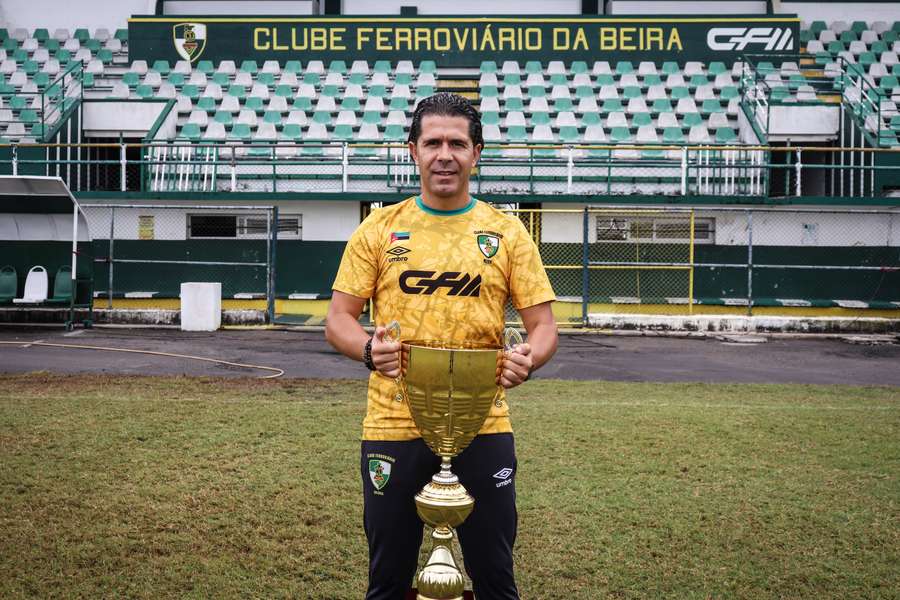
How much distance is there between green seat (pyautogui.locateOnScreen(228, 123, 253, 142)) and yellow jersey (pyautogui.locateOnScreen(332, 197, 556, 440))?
19.8 metres

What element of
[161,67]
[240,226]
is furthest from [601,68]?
[161,67]

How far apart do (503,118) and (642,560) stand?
1922cm

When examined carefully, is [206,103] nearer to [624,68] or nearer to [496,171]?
[496,171]

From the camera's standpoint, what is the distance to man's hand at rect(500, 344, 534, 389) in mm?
2410

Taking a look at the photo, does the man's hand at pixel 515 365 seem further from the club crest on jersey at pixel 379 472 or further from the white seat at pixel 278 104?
the white seat at pixel 278 104

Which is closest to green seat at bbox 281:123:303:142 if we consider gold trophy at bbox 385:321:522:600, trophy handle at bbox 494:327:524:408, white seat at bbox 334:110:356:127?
white seat at bbox 334:110:356:127

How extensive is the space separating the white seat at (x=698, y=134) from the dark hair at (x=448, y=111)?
19891 millimetres

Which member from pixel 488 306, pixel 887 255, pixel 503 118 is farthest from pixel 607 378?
pixel 503 118

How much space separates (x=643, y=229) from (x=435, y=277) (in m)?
16.1

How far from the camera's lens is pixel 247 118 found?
890 inches

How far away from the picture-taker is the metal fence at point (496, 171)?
19592 millimetres

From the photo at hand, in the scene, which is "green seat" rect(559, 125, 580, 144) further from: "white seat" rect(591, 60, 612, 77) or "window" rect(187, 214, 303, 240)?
"window" rect(187, 214, 303, 240)

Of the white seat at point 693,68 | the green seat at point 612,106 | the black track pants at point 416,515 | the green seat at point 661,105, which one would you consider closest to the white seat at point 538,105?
the green seat at point 612,106

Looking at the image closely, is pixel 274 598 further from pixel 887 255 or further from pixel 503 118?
pixel 503 118
